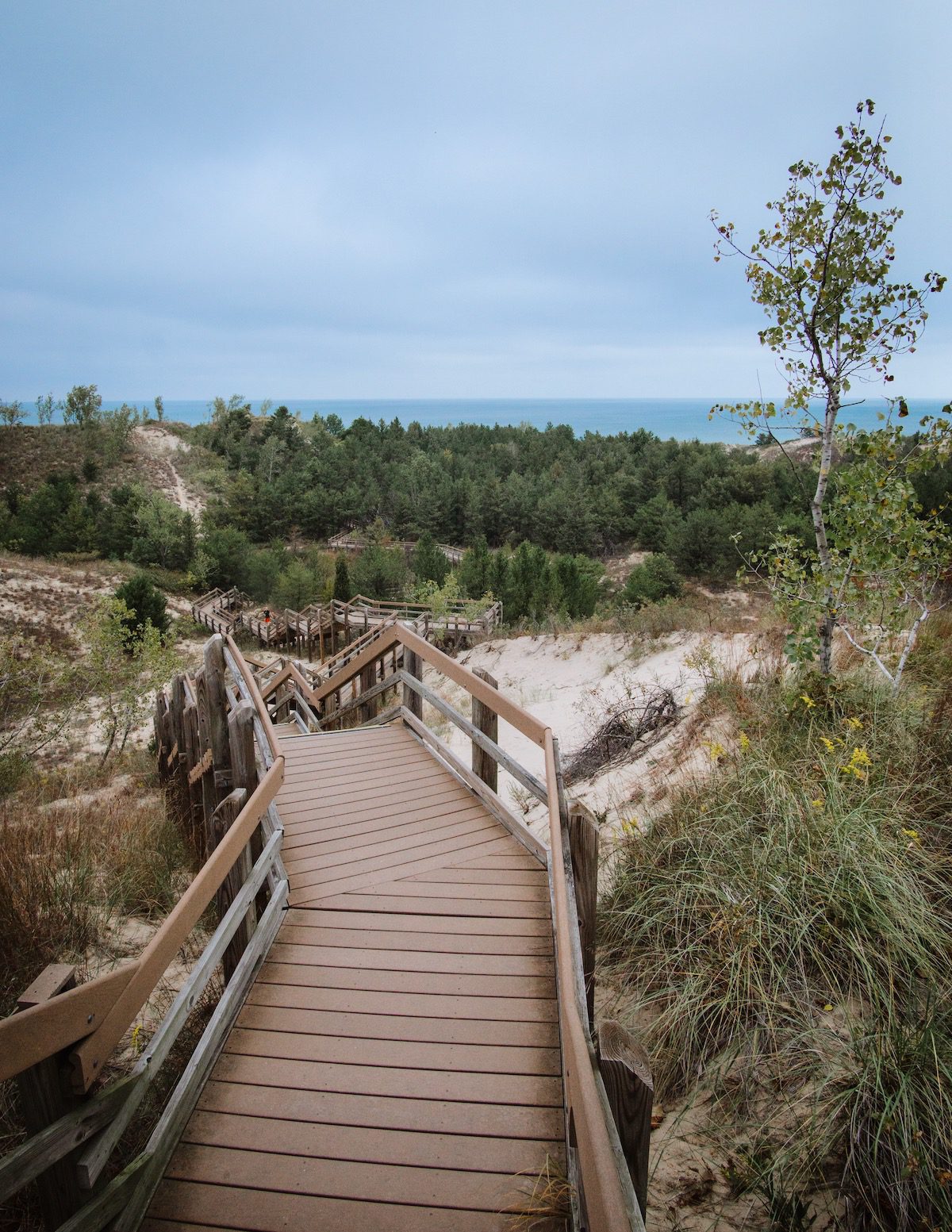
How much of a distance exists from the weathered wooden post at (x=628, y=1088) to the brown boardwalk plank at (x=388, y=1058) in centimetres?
102

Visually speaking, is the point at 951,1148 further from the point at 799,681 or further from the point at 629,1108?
the point at 799,681

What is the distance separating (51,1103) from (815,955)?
2834 millimetres

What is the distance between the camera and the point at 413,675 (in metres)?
6.37

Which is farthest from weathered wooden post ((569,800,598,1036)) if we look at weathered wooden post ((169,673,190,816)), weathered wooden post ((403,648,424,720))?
weathered wooden post ((169,673,190,816))

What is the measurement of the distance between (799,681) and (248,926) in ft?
14.1

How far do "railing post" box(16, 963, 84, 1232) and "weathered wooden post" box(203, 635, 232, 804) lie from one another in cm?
293

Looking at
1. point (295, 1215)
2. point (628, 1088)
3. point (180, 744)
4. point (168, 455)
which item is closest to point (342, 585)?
point (180, 744)

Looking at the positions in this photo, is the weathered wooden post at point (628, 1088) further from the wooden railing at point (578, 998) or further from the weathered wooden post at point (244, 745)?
the weathered wooden post at point (244, 745)

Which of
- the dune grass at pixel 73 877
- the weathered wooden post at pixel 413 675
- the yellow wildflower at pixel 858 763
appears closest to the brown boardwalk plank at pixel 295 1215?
the dune grass at pixel 73 877

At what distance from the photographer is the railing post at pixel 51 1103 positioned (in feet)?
5.46

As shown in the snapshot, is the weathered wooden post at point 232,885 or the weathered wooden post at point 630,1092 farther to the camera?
the weathered wooden post at point 232,885

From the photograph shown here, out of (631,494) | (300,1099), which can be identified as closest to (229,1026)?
(300,1099)

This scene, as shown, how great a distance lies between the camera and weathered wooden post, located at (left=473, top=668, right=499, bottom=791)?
4.84 metres

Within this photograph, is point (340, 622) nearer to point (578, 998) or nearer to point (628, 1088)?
point (578, 998)
